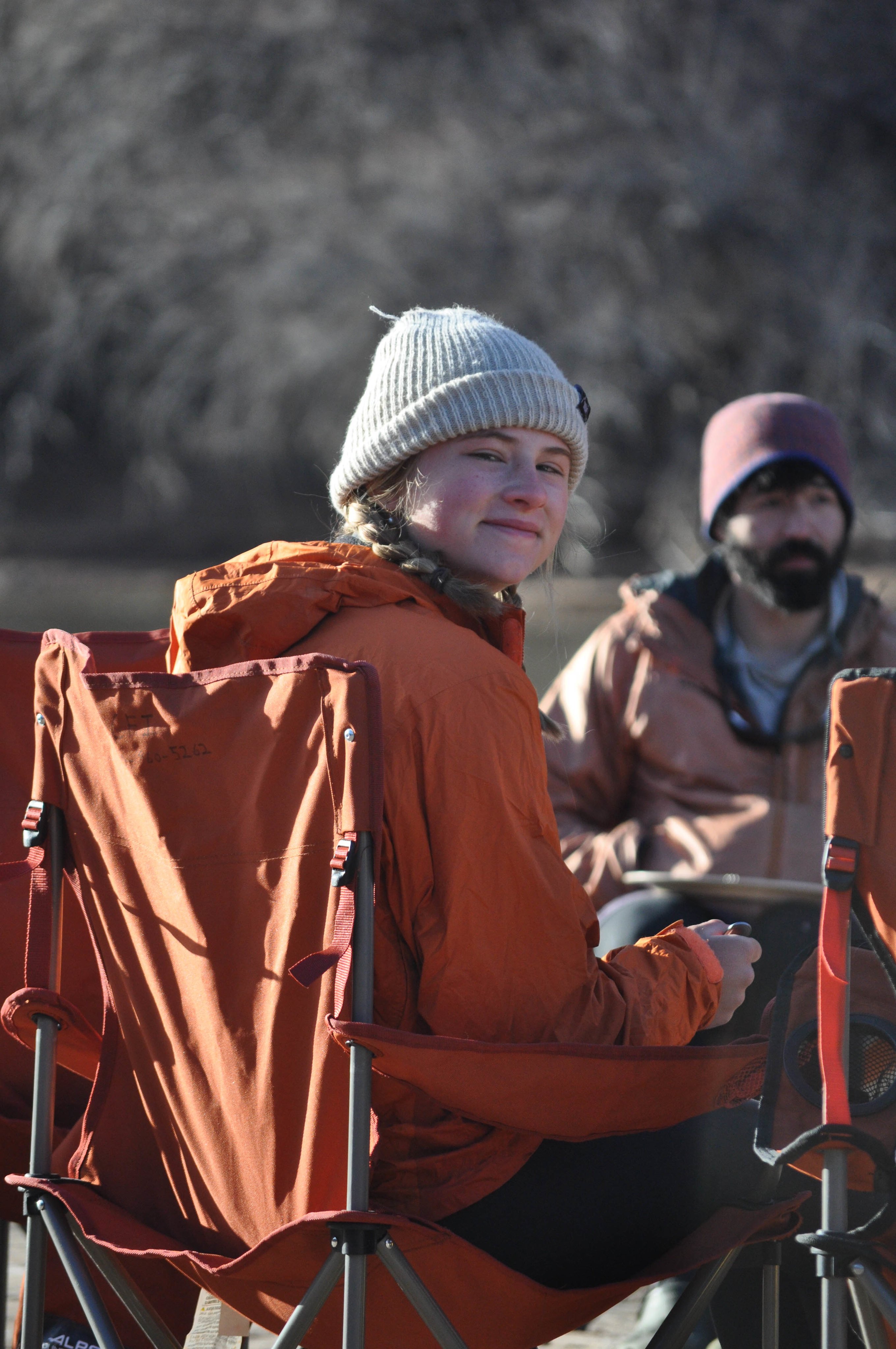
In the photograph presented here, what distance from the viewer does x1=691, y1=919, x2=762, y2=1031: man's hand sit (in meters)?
1.65

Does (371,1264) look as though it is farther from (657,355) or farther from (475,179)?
(475,179)

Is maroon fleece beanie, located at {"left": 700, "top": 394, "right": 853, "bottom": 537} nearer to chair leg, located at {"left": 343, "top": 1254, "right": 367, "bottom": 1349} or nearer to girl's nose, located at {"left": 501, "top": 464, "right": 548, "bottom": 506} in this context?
girl's nose, located at {"left": 501, "top": 464, "right": 548, "bottom": 506}

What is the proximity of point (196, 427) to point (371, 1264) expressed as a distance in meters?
16.9

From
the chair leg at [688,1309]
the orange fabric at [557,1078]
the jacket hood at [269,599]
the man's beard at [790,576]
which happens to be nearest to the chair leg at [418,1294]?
the orange fabric at [557,1078]

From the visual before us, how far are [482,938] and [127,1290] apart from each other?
0.59 meters

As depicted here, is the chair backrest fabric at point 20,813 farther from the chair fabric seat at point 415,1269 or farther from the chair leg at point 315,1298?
the chair leg at point 315,1298

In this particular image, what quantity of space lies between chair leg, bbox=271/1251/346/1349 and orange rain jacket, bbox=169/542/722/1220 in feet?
0.28

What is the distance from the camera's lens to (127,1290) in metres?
1.61

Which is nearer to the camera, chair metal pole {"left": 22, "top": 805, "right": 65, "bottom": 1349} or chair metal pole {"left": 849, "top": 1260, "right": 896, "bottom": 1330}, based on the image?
chair metal pole {"left": 849, "top": 1260, "right": 896, "bottom": 1330}

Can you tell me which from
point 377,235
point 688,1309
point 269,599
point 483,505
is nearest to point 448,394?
point 483,505

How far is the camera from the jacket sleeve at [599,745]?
9.99 feet

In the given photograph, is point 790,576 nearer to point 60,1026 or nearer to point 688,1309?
point 688,1309

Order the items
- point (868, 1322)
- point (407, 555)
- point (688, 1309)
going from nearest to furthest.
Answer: point (868, 1322) → point (688, 1309) → point (407, 555)

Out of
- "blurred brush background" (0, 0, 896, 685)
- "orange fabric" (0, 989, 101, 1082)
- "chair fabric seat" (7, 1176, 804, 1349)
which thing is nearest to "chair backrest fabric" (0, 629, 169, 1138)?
"orange fabric" (0, 989, 101, 1082)
